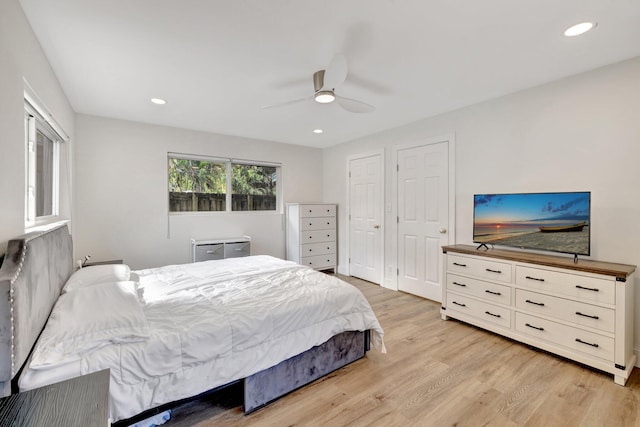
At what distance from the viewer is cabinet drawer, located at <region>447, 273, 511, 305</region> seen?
2664 mm

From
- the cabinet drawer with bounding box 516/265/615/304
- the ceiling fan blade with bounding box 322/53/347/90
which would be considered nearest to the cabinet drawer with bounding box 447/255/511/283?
the cabinet drawer with bounding box 516/265/615/304

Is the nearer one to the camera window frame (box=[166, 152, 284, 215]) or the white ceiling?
the white ceiling

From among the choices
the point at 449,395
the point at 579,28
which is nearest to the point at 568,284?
the point at 449,395

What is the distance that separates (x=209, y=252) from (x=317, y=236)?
72.1 inches

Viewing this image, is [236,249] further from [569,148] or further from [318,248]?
[569,148]

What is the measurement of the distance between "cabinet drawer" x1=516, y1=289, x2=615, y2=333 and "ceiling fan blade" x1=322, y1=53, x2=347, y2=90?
2427 mm

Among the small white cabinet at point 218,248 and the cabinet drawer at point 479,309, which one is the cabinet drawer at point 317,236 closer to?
the small white cabinet at point 218,248

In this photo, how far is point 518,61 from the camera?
228cm

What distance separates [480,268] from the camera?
2.83 meters

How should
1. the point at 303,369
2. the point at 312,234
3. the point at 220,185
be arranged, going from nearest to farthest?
the point at 303,369 → the point at 220,185 → the point at 312,234

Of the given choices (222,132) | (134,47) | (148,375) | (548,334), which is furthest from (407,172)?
(148,375)

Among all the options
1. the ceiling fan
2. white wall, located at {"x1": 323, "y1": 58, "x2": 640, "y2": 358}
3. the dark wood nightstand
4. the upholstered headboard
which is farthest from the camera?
white wall, located at {"x1": 323, "y1": 58, "x2": 640, "y2": 358}

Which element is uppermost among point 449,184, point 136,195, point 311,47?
point 311,47

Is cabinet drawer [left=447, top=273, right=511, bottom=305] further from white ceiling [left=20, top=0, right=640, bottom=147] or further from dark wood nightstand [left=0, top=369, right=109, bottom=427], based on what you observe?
dark wood nightstand [left=0, top=369, right=109, bottom=427]
